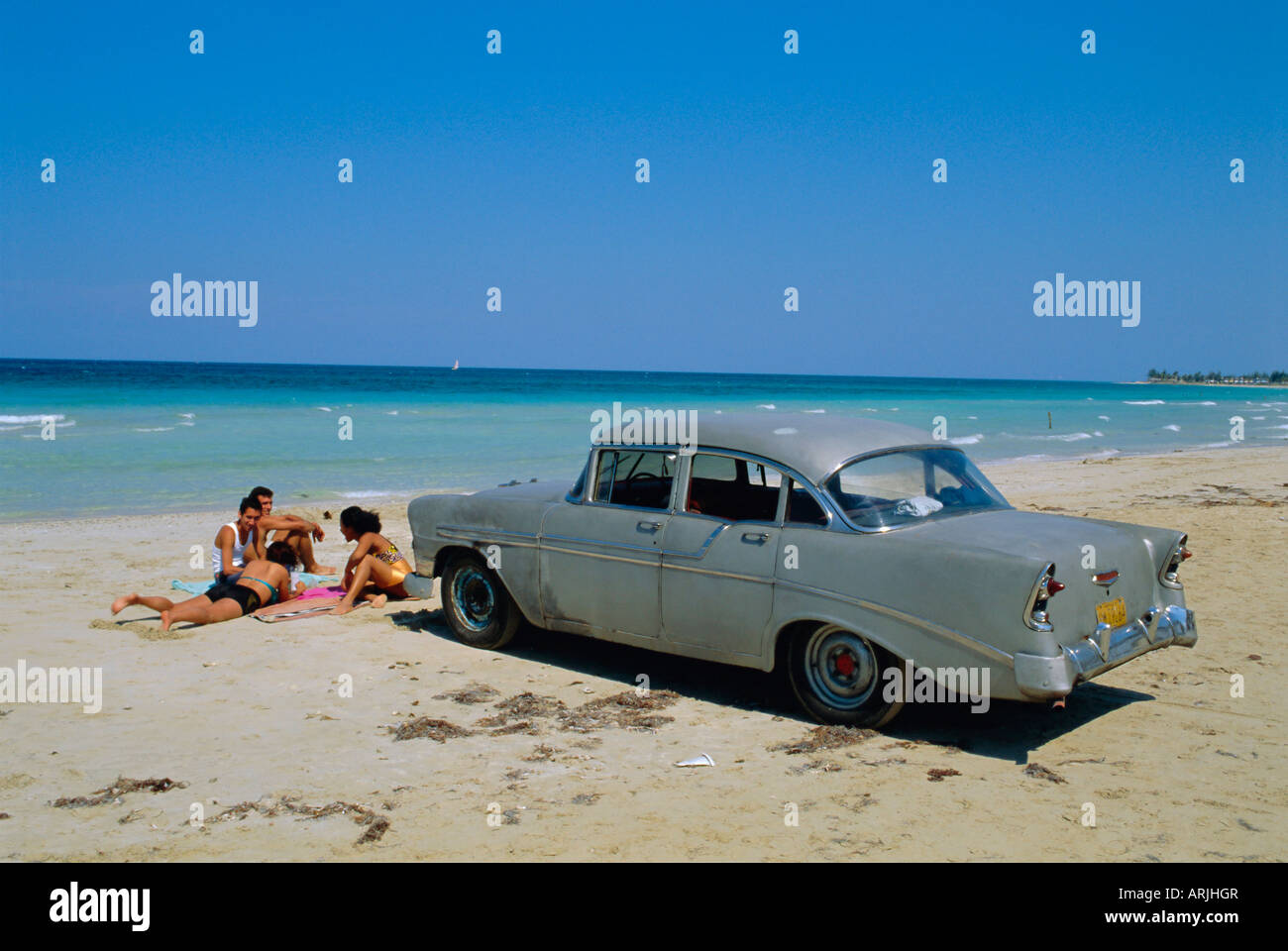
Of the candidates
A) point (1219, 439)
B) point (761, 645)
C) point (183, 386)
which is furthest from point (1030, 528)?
point (183, 386)

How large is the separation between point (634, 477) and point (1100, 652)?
10.1 feet

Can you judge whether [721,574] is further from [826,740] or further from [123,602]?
[123,602]

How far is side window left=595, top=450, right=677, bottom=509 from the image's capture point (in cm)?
670

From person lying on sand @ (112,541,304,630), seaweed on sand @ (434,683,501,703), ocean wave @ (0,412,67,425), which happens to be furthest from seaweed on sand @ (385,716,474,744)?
ocean wave @ (0,412,67,425)

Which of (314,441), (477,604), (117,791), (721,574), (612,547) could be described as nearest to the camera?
(117,791)

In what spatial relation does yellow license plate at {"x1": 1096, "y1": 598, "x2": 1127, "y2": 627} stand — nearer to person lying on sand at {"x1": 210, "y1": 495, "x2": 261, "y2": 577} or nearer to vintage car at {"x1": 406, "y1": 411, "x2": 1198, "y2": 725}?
vintage car at {"x1": 406, "y1": 411, "x2": 1198, "y2": 725}

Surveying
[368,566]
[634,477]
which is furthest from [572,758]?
[368,566]

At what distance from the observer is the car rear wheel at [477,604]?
293 inches

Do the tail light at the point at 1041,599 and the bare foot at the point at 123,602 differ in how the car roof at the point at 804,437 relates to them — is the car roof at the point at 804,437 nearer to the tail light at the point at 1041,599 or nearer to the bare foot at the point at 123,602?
the tail light at the point at 1041,599

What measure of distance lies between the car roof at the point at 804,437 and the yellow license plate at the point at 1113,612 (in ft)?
4.92

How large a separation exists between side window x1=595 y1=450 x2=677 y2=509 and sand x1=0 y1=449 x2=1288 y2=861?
1238 mm

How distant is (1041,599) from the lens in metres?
4.90

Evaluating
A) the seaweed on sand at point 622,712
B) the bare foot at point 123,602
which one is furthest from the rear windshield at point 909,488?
the bare foot at point 123,602

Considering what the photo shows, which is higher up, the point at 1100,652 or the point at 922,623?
the point at 922,623
